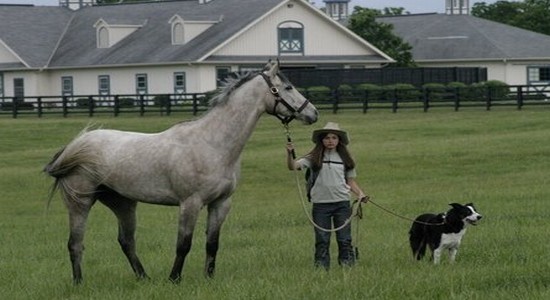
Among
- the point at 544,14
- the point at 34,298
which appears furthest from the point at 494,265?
the point at 544,14

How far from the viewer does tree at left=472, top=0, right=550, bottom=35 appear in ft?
300

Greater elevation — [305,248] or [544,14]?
[544,14]

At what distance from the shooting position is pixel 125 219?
13.3 metres

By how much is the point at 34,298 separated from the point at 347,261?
126 inches

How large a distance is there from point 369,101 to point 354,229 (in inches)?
1433

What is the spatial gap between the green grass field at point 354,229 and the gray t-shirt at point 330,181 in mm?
763

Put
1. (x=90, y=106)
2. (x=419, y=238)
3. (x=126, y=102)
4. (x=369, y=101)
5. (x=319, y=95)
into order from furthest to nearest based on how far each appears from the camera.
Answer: (x=126, y=102)
(x=90, y=106)
(x=369, y=101)
(x=319, y=95)
(x=419, y=238)

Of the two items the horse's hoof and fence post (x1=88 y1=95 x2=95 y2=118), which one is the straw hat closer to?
the horse's hoof

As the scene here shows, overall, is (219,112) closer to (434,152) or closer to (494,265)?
(494,265)

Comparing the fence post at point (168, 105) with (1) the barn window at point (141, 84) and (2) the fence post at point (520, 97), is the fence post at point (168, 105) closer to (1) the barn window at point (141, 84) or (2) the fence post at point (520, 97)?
(1) the barn window at point (141, 84)

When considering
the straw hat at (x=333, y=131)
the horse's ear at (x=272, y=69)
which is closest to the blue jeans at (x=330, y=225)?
the straw hat at (x=333, y=131)

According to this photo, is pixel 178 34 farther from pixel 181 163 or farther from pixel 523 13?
pixel 181 163

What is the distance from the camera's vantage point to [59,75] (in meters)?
69.7

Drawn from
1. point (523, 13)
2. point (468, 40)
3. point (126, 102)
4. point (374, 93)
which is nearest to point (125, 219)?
point (374, 93)
